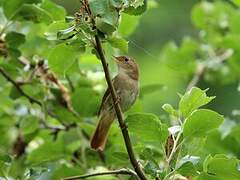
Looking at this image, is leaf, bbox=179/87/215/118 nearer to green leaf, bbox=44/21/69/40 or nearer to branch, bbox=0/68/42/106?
green leaf, bbox=44/21/69/40

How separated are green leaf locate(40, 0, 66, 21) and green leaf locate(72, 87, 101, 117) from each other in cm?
35

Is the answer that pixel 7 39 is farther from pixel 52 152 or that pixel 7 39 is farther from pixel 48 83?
pixel 52 152

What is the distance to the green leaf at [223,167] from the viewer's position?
2041mm

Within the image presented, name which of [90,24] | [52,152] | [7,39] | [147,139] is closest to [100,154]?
[52,152]

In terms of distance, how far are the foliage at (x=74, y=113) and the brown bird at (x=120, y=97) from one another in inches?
2.7

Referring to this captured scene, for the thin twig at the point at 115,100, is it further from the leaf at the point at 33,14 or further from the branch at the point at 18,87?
the branch at the point at 18,87

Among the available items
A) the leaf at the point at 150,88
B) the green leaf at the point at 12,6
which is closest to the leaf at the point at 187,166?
the green leaf at the point at 12,6

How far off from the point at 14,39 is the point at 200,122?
1.00m

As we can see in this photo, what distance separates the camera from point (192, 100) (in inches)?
82.0

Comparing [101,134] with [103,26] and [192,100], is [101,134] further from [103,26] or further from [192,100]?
[103,26]

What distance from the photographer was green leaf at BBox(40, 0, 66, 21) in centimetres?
279

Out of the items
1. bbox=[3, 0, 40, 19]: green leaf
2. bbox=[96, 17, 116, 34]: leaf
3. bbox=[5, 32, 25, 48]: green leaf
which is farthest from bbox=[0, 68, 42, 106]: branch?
bbox=[96, 17, 116, 34]: leaf

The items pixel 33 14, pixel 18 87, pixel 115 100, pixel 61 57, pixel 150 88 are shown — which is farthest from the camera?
pixel 150 88

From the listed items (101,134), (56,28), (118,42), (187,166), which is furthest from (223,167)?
(101,134)
